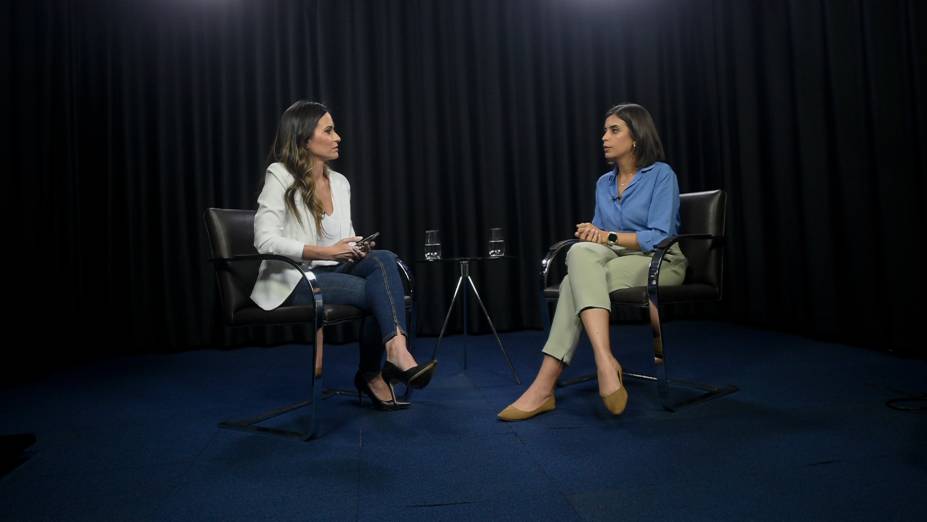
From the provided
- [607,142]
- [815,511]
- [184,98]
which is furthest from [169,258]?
[815,511]

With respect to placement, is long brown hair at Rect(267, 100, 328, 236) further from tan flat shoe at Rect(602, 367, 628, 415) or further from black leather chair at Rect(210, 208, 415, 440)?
tan flat shoe at Rect(602, 367, 628, 415)

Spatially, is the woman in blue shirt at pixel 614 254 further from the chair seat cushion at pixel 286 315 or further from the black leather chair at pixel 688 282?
the chair seat cushion at pixel 286 315

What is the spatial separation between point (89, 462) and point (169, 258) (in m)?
2.61

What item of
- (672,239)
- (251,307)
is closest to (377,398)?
(251,307)

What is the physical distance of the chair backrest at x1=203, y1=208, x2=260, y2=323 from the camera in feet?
6.88

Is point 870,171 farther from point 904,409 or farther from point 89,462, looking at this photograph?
point 89,462

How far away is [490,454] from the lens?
1.77 metres

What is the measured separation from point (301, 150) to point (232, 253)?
19.3 inches

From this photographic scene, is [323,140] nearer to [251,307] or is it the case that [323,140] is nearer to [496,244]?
[251,307]

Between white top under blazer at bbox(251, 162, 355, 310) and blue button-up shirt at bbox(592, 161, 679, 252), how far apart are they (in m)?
1.21

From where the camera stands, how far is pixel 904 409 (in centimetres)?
202

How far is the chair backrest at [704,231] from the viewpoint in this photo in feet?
7.72

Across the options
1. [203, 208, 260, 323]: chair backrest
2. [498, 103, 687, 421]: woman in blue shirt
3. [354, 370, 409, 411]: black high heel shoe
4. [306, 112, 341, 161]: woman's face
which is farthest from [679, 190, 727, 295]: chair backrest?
[203, 208, 260, 323]: chair backrest

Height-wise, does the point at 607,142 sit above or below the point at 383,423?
above
